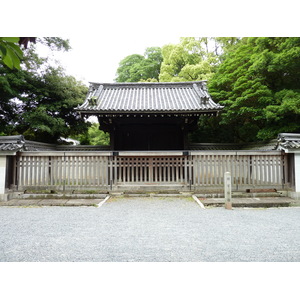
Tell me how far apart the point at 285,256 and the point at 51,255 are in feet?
11.2

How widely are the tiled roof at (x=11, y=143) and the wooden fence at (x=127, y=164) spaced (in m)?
0.40

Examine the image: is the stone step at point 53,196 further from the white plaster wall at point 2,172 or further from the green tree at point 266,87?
the green tree at point 266,87

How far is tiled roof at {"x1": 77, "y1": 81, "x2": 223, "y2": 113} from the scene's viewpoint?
26.6 ft

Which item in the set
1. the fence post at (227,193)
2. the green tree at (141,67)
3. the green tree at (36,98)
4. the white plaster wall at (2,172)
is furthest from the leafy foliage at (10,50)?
the green tree at (141,67)

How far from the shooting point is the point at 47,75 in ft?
39.5

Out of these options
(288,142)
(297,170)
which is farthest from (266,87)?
(297,170)

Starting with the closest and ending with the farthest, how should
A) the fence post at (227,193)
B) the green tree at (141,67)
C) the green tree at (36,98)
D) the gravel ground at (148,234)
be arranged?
the gravel ground at (148,234), the fence post at (227,193), the green tree at (36,98), the green tree at (141,67)

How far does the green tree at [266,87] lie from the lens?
8633 millimetres

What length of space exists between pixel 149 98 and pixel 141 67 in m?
16.7

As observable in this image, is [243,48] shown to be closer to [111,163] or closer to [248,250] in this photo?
[111,163]

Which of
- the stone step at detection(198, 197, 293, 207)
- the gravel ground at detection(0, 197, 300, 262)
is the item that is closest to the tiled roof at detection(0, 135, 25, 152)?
the gravel ground at detection(0, 197, 300, 262)

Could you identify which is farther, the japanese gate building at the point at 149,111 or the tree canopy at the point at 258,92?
the tree canopy at the point at 258,92

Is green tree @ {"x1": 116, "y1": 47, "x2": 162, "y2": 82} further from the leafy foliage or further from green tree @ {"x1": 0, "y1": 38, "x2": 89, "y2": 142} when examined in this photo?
the leafy foliage

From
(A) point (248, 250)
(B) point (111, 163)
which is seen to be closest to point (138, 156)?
(B) point (111, 163)
